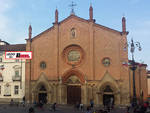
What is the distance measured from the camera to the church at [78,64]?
1405 inches

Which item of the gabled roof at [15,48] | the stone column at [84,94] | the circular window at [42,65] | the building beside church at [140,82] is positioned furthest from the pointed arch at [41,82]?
the building beside church at [140,82]

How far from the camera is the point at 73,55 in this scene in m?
39.0

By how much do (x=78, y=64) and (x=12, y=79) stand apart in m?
15.5

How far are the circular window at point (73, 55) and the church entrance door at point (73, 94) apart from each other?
475 cm

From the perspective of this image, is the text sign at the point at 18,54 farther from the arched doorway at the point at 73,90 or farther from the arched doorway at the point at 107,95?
the arched doorway at the point at 107,95

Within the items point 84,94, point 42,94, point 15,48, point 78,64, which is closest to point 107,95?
point 84,94

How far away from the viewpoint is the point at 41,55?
133 feet

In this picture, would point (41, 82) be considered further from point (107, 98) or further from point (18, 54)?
point (107, 98)

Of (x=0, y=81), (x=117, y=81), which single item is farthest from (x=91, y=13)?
(x=0, y=81)

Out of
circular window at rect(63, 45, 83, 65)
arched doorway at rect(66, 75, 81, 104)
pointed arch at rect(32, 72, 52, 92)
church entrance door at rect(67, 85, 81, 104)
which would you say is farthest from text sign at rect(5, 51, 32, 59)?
church entrance door at rect(67, 85, 81, 104)

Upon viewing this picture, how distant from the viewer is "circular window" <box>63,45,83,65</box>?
1511 inches

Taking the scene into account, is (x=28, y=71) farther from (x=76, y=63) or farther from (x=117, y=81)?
(x=117, y=81)

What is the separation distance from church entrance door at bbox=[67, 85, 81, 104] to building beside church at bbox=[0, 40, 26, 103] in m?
10.5

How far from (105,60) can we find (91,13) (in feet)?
31.1
